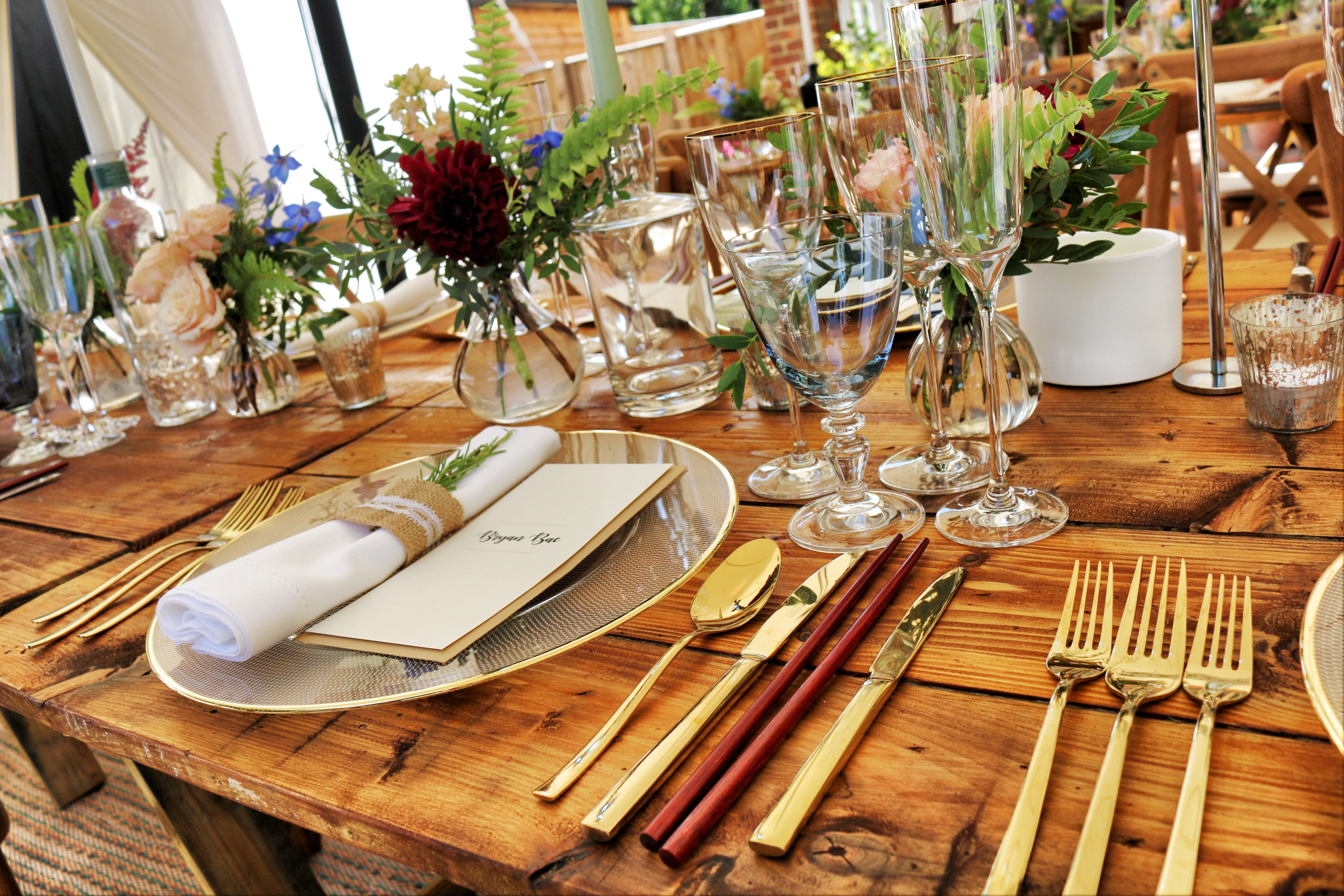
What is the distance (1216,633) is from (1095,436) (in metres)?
0.31

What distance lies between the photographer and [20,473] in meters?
1.29

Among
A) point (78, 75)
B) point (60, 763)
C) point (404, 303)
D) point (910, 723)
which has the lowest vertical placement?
point (60, 763)

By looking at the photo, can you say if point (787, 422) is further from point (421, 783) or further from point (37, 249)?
point (37, 249)

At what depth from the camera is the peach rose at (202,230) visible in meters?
1.23

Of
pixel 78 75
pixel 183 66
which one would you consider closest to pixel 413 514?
pixel 78 75

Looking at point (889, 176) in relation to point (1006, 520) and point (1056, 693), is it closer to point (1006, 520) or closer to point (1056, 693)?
point (1006, 520)

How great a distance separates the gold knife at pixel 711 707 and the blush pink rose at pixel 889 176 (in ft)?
0.80

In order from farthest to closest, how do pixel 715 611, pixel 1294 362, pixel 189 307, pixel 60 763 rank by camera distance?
pixel 60 763 < pixel 189 307 < pixel 1294 362 < pixel 715 611

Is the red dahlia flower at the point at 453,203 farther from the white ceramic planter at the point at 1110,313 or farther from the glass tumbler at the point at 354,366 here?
the white ceramic planter at the point at 1110,313

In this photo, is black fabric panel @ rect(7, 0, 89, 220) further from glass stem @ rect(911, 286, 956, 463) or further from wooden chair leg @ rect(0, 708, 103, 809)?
glass stem @ rect(911, 286, 956, 463)

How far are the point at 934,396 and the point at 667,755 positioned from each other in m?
0.42

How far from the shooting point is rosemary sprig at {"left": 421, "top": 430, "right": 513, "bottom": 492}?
74cm

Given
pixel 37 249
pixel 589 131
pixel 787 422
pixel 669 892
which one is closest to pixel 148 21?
Answer: pixel 37 249

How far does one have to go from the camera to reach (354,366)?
50.5 inches
